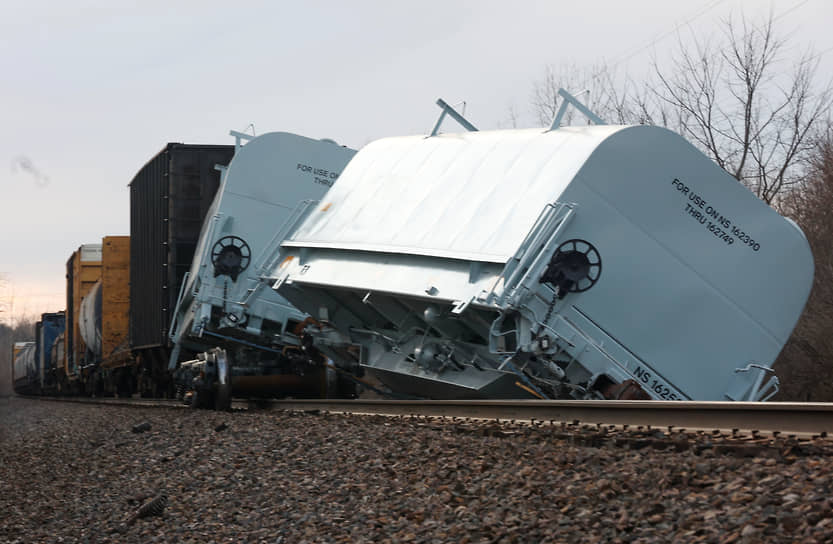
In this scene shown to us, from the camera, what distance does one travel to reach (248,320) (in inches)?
570

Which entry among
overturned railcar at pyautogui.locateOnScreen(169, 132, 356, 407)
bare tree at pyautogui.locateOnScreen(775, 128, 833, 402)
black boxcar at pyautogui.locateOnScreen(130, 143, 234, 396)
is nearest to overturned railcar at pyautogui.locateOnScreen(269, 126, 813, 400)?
overturned railcar at pyautogui.locateOnScreen(169, 132, 356, 407)

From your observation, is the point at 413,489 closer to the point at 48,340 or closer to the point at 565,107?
the point at 565,107

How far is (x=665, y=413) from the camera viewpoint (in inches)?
256

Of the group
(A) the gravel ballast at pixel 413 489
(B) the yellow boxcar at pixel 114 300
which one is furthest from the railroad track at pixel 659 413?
(B) the yellow boxcar at pixel 114 300

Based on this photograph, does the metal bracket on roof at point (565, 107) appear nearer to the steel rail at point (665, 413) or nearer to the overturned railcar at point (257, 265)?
the steel rail at point (665, 413)

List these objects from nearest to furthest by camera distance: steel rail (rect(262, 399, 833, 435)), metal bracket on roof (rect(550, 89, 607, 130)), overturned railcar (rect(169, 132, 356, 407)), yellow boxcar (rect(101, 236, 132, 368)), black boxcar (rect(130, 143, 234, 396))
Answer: steel rail (rect(262, 399, 833, 435))
metal bracket on roof (rect(550, 89, 607, 130))
overturned railcar (rect(169, 132, 356, 407))
black boxcar (rect(130, 143, 234, 396))
yellow boxcar (rect(101, 236, 132, 368))

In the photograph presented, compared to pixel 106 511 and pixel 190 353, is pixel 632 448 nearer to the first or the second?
pixel 106 511

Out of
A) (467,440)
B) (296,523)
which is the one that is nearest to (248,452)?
(467,440)

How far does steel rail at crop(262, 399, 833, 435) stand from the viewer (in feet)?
17.9

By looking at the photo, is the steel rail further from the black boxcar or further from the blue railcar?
the blue railcar

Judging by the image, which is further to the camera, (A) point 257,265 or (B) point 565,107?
(A) point 257,265

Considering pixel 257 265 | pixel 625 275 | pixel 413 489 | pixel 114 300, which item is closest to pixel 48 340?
pixel 114 300

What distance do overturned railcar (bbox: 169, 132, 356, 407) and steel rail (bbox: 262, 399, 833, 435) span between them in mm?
5421

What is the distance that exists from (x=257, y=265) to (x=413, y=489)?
936 cm
